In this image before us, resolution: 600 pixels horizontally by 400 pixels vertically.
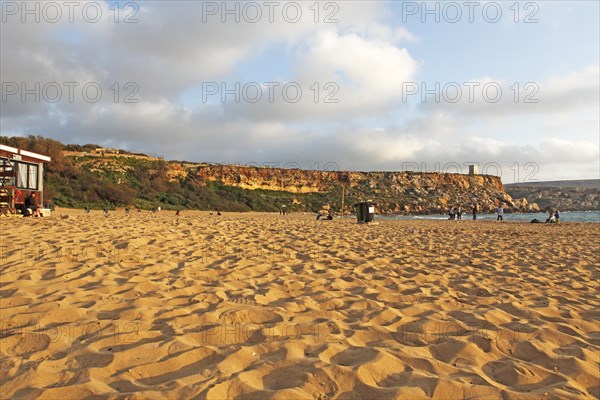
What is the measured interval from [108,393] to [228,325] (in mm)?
1356

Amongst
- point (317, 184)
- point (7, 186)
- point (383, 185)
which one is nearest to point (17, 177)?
point (7, 186)

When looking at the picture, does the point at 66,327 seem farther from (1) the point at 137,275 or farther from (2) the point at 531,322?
(2) the point at 531,322

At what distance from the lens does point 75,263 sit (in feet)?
19.3

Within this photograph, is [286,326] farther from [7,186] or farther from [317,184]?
[317,184]

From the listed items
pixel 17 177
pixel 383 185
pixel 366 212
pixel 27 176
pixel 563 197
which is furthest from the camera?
pixel 563 197

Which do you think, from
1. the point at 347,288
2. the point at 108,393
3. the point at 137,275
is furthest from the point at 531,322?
the point at 137,275

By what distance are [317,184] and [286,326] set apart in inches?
2357

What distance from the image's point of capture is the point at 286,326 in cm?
355

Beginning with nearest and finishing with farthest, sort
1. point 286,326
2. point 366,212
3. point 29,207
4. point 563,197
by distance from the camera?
1. point 286,326
2. point 29,207
3. point 366,212
4. point 563,197

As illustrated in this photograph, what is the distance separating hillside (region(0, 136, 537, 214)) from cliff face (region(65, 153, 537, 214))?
0.29ft

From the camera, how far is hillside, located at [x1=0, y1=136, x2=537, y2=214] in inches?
1458

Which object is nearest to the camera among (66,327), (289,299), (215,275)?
(66,327)

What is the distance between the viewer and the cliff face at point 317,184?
155ft

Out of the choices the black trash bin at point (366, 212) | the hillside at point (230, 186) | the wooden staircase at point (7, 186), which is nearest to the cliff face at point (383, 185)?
the hillside at point (230, 186)
